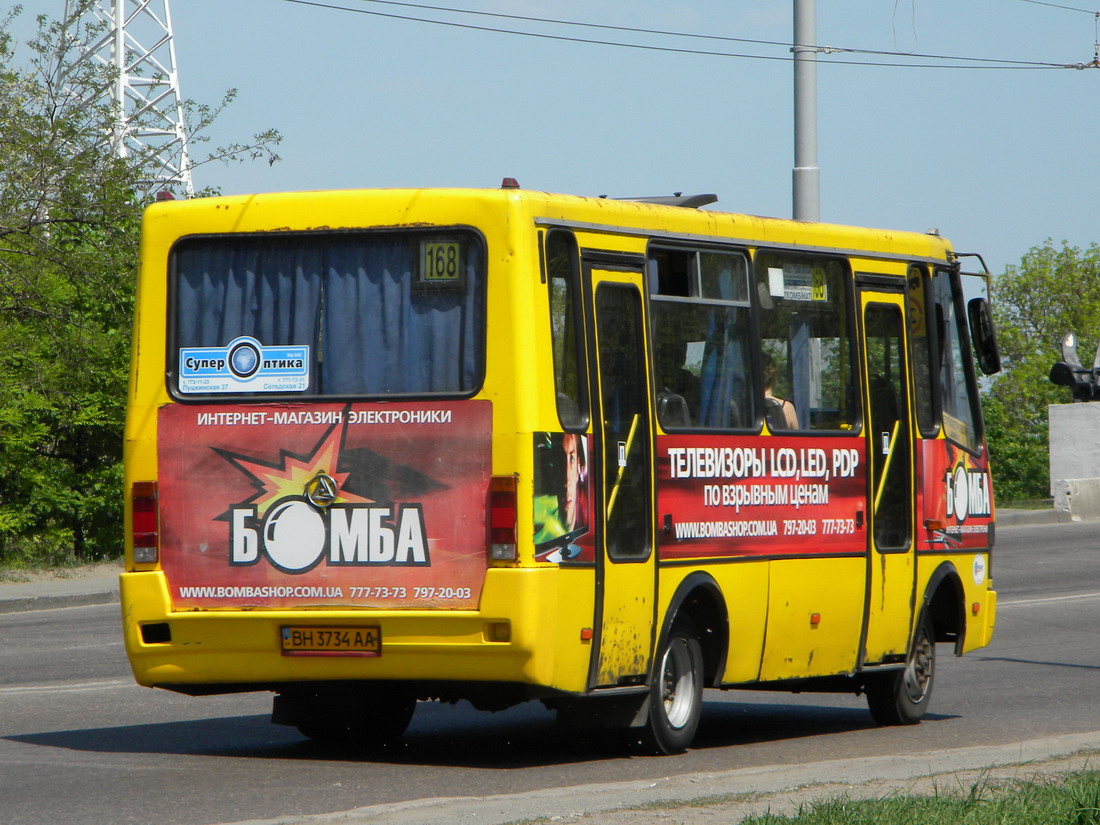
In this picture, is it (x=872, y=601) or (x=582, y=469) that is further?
(x=872, y=601)

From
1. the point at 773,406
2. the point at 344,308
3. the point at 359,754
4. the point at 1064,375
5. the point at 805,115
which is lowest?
the point at 359,754

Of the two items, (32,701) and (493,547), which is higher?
(493,547)

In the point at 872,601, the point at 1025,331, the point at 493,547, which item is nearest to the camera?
the point at 493,547

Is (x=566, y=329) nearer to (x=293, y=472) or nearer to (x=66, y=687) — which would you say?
(x=293, y=472)

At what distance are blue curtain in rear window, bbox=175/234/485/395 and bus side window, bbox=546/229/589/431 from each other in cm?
37

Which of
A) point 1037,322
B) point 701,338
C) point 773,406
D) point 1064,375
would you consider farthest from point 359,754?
point 1037,322

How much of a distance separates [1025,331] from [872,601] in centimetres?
7274

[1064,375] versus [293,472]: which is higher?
[1064,375]

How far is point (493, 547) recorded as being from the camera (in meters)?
8.32

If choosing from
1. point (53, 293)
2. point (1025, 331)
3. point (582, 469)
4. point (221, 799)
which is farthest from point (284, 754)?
point (1025, 331)

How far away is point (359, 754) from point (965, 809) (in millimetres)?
3786

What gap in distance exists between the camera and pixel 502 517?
Answer: 327 inches

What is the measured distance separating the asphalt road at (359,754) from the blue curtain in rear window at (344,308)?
6.09 feet

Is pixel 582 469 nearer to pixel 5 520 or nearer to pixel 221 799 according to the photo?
pixel 221 799
